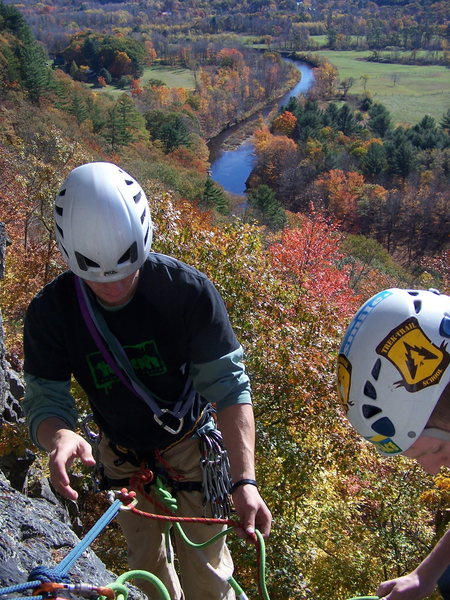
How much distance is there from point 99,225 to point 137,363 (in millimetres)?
724

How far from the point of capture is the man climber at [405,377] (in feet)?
7.41

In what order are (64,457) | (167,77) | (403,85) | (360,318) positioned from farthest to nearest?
(403,85) → (167,77) → (64,457) → (360,318)

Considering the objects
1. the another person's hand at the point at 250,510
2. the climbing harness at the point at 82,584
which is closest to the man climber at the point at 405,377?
the another person's hand at the point at 250,510

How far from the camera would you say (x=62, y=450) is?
254 cm

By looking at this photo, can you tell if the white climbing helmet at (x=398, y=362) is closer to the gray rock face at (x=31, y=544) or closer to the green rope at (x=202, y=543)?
the green rope at (x=202, y=543)

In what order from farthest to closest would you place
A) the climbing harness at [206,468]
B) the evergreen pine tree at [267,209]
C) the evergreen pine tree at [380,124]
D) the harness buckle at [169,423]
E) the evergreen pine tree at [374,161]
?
the evergreen pine tree at [380,124], the evergreen pine tree at [374,161], the evergreen pine tree at [267,209], the climbing harness at [206,468], the harness buckle at [169,423]

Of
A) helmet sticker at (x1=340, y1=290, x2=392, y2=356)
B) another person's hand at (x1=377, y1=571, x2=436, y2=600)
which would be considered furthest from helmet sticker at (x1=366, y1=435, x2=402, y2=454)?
another person's hand at (x1=377, y1=571, x2=436, y2=600)

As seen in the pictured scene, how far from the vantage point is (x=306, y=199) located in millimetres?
60469

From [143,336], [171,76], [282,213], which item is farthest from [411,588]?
[171,76]

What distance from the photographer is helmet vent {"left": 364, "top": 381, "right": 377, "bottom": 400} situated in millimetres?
2348

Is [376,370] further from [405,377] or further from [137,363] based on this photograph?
[137,363]

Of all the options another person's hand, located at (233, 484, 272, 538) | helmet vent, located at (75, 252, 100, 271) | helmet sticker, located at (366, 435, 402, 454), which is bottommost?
another person's hand, located at (233, 484, 272, 538)

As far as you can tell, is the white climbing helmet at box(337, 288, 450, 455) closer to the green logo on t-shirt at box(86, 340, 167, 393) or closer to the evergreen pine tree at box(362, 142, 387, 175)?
the green logo on t-shirt at box(86, 340, 167, 393)

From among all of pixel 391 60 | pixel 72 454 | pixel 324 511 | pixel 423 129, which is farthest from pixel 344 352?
pixel 391 60
